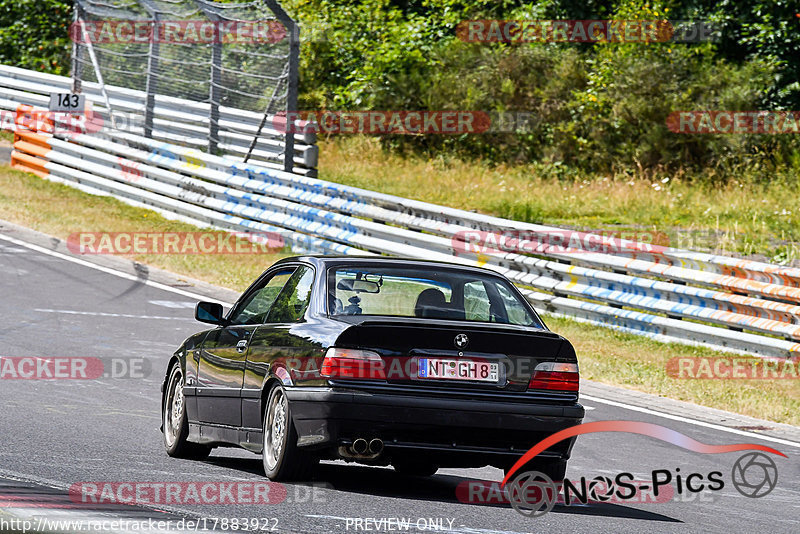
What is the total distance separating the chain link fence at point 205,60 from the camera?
72.9ft

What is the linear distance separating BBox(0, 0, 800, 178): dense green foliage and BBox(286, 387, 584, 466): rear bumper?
19431 mm

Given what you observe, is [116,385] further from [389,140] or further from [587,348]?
[389,140]

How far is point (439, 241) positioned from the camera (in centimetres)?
1781

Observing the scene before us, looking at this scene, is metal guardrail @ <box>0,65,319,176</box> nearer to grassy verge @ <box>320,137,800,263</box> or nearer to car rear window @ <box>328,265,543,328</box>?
grassy verge @ <box>320,137,800,263</box>

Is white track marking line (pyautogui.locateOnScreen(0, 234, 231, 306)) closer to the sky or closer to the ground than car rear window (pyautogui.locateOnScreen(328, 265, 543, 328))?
closer to the ground

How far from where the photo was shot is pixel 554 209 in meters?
23.3

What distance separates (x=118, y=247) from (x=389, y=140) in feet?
38.5

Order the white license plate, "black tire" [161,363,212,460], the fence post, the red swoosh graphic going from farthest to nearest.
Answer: the fence post < the red swoosh graphic < "black tire" [161,363,212,460] < the white license plate

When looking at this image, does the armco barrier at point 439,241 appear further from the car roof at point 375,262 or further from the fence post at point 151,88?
the car roof at point 375,262

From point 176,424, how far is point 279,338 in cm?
160

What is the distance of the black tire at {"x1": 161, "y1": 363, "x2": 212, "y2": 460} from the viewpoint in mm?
8875

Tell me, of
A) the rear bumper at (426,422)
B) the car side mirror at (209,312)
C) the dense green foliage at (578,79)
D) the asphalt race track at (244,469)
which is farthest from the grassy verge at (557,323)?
the car side mirror at (209,312)

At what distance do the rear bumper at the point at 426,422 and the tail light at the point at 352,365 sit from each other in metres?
0.09

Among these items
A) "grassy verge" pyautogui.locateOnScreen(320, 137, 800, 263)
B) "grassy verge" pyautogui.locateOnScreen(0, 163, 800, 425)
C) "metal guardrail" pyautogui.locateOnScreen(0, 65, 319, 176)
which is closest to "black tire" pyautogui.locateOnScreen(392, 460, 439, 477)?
"grassy verge" pyautogui.locateOnScreen(0, 163, 800, 425)
